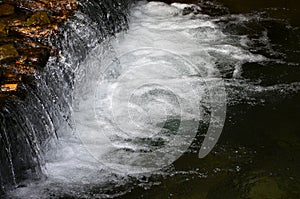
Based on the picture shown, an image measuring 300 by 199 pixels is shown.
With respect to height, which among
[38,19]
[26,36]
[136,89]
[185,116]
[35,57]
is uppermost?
[38,19]

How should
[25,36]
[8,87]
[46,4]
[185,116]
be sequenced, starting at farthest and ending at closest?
[46,4] → [25,36] → [185,116] → [8,87]

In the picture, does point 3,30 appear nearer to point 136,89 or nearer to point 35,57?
point 35,57

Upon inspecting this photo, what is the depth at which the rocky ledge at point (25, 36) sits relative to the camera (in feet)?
13.8

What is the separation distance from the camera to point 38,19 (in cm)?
512

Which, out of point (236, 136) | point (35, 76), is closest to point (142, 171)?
point (236, 136)

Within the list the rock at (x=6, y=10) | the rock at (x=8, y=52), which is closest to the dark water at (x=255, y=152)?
the rock at (x=8, y=52)

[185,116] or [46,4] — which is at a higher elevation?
[46,4]

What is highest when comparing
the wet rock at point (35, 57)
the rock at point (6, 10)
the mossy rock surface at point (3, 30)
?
the rock at point (6, 10)

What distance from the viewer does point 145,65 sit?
5.82 metres

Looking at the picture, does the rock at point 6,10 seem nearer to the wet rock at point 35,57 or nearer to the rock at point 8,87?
the wet rock at point 35,57

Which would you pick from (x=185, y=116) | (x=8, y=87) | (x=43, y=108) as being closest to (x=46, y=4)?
(x=8, y=87)

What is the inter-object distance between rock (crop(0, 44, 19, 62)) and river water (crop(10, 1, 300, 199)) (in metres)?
0.85

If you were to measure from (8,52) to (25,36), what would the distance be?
44 cm

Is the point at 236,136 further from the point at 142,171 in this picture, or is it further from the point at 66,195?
the point at 66,195
